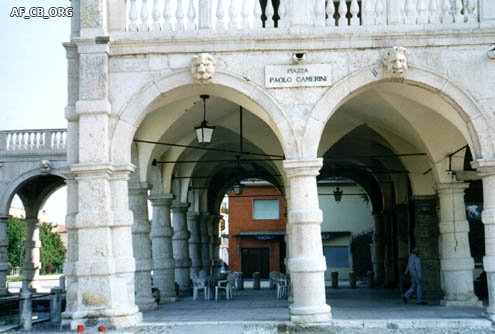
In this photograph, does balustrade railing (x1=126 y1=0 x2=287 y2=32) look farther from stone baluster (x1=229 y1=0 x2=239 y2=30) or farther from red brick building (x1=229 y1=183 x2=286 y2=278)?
red brick building (x1=229 y1=183 x2=286 y2=278)

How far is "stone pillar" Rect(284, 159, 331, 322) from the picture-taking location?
33.6 ft

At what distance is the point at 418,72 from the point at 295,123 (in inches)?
83.2

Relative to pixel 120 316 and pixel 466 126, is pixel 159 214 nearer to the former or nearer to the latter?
pixel 120 316

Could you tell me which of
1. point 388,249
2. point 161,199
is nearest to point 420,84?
point 161,199

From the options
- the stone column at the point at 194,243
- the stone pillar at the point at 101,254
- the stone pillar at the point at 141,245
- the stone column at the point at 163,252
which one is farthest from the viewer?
the stone column at the point at 194,243

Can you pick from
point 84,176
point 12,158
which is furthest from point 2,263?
point 84,176

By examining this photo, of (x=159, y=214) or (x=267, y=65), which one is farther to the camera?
(x=159, y=214)

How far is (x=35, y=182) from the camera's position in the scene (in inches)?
1007

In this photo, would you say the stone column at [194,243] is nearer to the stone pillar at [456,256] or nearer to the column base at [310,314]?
the stone pillar at [456,256]

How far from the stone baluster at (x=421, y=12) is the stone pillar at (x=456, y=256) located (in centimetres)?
364

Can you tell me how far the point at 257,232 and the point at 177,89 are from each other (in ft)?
83.1

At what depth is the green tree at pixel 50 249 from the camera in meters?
53.8

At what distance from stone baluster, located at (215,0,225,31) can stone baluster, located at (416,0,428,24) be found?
3151 millimetres

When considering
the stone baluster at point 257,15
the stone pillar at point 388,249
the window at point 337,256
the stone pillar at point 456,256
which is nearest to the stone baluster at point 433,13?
the stone baluster at point 257,15
